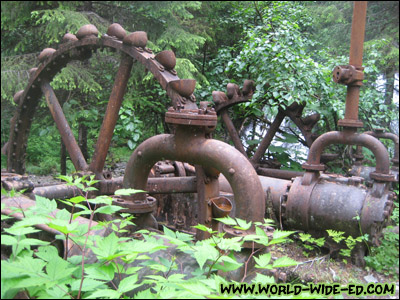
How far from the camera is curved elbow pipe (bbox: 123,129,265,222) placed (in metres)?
2.03

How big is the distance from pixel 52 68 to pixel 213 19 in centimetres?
388

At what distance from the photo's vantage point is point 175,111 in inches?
91.2

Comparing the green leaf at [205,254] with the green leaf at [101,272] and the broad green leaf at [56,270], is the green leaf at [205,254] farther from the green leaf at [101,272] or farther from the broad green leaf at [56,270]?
the broad green leaf at [56,270]

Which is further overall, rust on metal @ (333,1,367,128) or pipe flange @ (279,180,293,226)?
pipe flange @ (279,180,293,226)

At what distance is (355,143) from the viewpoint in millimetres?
3811

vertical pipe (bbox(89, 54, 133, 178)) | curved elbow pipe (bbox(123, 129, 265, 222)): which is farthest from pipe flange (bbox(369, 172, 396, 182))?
vertical pipe (bbox(89, 54, 133, 178))

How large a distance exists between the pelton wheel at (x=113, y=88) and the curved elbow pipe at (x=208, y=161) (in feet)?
0.85

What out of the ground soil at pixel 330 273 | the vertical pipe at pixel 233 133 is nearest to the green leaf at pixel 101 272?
the ground soil at pixel 330 273

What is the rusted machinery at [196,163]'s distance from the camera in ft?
7.28

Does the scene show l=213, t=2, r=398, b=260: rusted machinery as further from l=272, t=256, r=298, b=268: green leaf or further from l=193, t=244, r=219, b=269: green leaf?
l=193, t=244, r=219, b=269: green leaf

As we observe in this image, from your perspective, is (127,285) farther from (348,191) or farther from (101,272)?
(348,191)

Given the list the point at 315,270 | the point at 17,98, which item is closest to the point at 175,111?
the point at 315,270

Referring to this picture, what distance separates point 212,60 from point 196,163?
4925 mm

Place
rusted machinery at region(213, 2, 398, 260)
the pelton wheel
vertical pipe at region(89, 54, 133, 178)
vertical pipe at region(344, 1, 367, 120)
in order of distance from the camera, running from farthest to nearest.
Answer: rusted machinery at region(213, 2, 398, 260)
vertical pipe at region(344, 1, 367, 120)
vertical pipe at region(89, 54, 133, 178)
the pelton wheel
